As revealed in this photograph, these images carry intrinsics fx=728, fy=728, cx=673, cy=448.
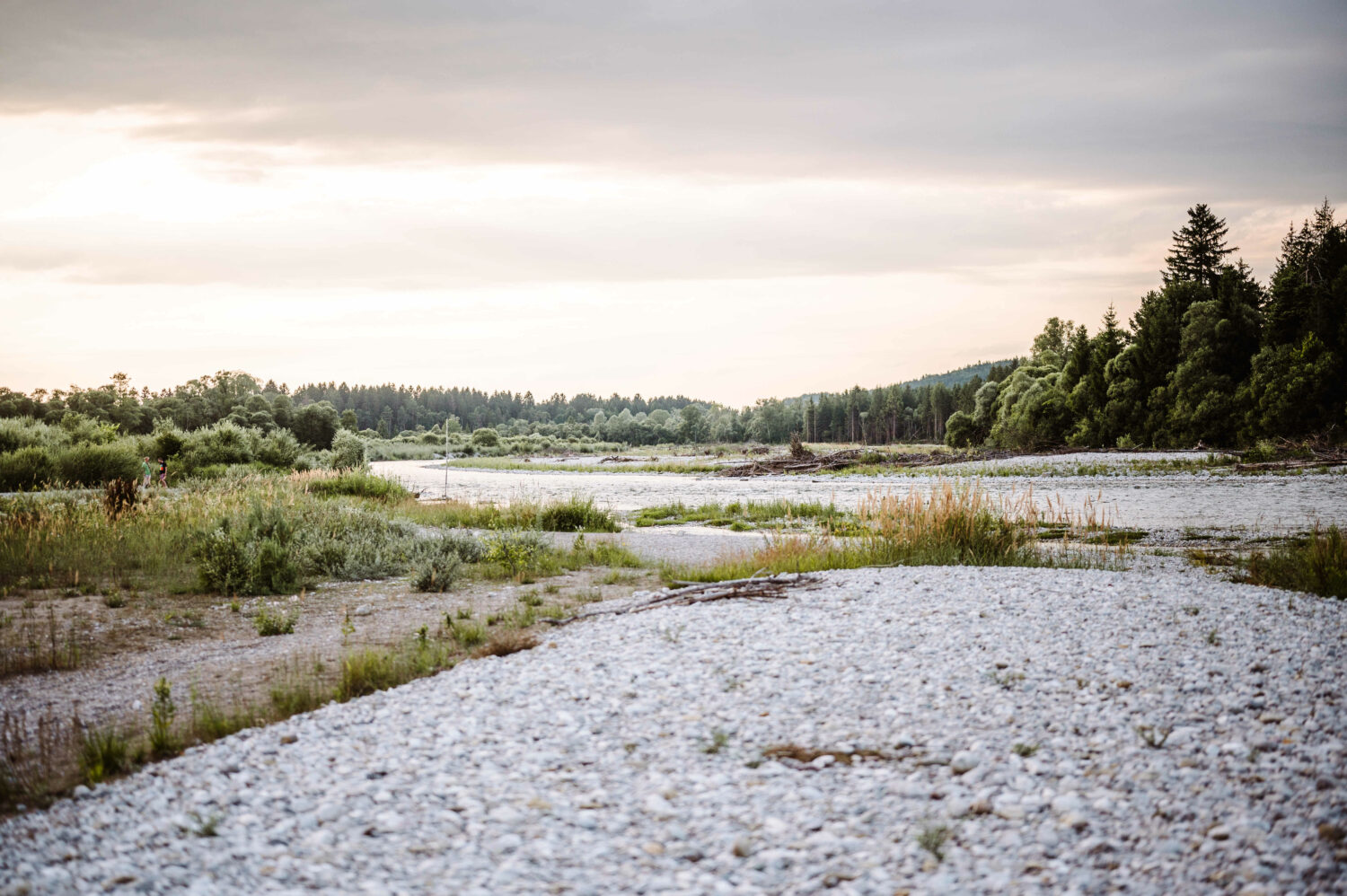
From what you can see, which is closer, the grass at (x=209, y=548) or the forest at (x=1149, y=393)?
the grass at (x=209, y=548)

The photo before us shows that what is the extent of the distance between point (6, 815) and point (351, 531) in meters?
10.2

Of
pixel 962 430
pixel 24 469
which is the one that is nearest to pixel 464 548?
pixel 24 469

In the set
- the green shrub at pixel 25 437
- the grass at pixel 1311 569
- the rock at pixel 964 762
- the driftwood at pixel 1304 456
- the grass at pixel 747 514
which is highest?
the green shrub at pixel 25 437

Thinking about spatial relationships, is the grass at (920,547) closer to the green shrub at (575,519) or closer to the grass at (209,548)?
the grass at (209,548)

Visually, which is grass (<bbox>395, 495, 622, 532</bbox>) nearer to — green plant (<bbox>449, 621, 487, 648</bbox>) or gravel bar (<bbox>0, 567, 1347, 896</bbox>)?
green plant (<bbox>449, 621, 487, 648</bbox>)

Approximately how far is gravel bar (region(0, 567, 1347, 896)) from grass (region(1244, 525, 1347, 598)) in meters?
1.89

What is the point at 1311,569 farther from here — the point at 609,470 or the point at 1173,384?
the point at 609,470

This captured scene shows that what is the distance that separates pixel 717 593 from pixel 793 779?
492cm

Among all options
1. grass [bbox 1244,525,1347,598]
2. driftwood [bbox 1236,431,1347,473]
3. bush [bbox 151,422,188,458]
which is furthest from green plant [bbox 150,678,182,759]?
driftwood [bbox 1236,431,1347,473]

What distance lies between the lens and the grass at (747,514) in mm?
19422

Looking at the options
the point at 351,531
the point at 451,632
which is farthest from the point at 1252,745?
the point at 351,531

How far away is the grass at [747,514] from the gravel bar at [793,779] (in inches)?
462

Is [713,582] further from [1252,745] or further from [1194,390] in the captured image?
[1194,390]

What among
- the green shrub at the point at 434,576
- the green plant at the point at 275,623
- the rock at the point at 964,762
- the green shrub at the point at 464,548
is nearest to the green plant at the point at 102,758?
the green plant at the point at 275,623
